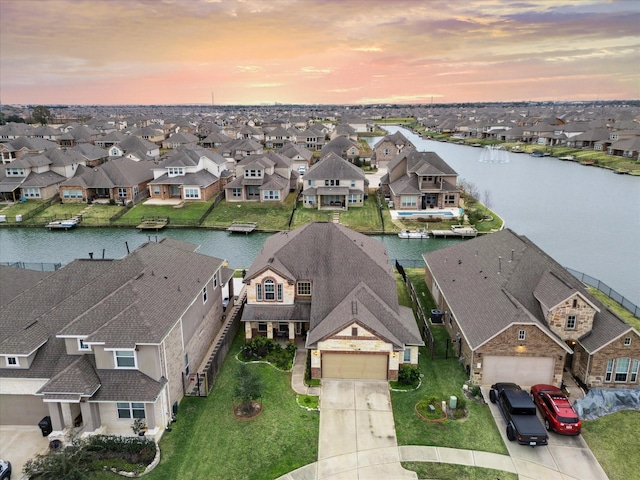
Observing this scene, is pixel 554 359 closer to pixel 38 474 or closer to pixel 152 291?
pixel 152 291

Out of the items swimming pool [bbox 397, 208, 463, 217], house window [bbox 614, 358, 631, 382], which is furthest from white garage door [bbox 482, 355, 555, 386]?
swimming pool [bbox 397, 208, 463, 217]

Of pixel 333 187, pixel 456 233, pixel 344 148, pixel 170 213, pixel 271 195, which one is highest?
pixel 344 148

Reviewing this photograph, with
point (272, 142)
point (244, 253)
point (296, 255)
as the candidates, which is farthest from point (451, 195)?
point (272, 142)

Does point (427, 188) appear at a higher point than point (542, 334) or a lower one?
higher

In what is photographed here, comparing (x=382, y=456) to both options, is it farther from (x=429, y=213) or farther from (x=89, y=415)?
(x=429, y=213)

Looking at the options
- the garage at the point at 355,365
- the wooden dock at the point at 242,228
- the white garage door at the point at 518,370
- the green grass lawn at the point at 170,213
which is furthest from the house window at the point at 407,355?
the green grass lawn at the point at 170,213

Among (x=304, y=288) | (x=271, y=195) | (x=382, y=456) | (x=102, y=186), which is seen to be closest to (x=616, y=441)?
(x=382, y=456)

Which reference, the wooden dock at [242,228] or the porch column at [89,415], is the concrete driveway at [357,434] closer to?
the porch column at [89,415]
